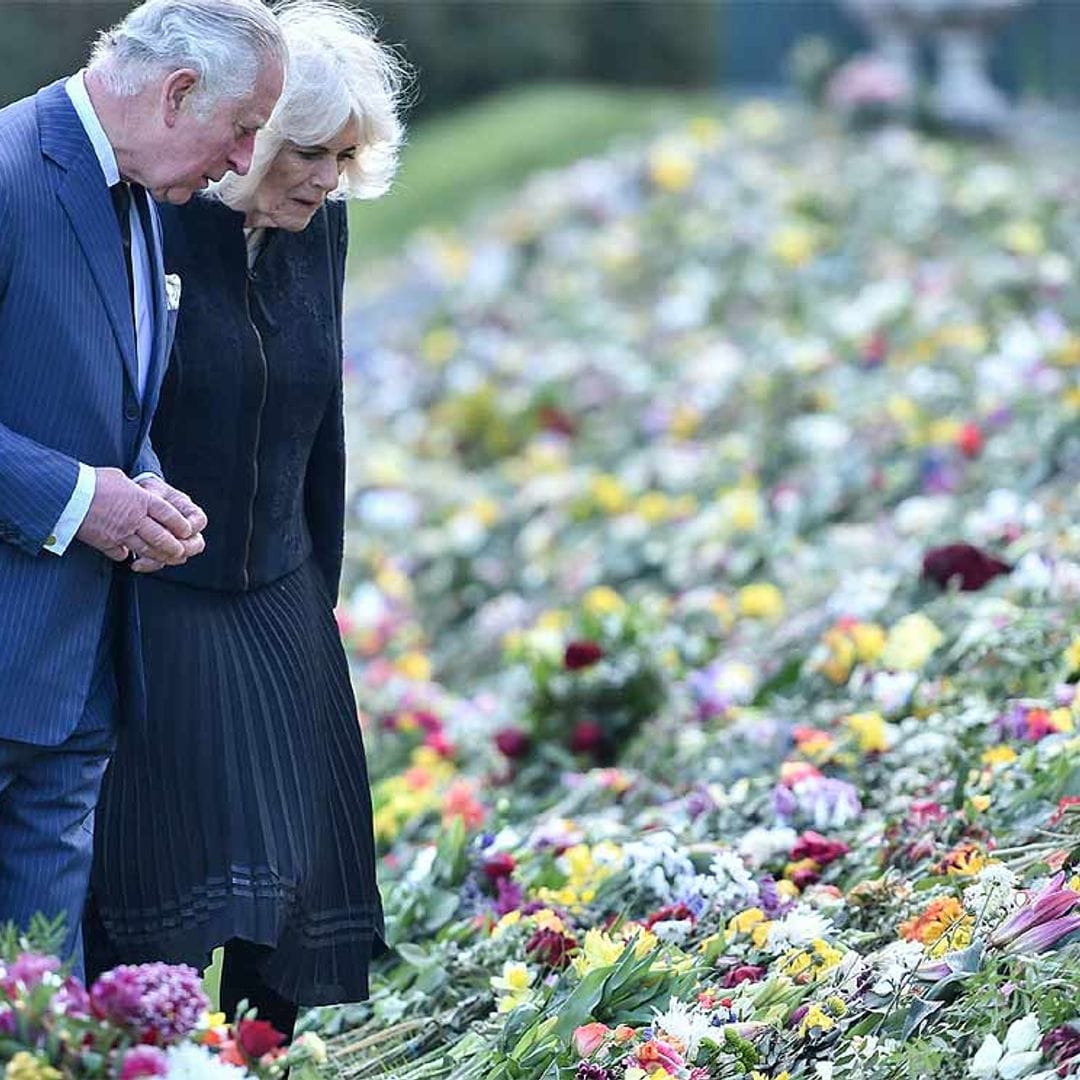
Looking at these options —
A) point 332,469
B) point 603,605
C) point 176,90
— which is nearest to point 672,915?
point 332,469

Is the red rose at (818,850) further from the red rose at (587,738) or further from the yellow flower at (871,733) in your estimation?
the red rose at (587,738)

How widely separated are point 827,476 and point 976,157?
4.63 m

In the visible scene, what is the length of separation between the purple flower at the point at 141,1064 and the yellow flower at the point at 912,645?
2.62m

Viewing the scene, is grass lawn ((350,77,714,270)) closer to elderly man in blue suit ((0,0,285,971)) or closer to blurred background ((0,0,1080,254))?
blurred background ((0,0,1080,254))

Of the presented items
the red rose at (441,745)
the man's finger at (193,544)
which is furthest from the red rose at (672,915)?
the red rose at (441,745)

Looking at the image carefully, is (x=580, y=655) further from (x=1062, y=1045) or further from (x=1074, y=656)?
(x=1062, y=1045)

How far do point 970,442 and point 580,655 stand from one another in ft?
5.64

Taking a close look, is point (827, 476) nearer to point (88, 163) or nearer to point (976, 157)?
point (88, 163)

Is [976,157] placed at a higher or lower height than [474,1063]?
higher

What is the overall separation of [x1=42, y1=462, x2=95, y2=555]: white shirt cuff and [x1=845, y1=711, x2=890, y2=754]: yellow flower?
6.33ft

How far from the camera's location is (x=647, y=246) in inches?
371

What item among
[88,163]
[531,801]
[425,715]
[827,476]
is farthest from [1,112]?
[827,476]

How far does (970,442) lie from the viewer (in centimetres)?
602

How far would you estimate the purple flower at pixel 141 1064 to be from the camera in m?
2.07
